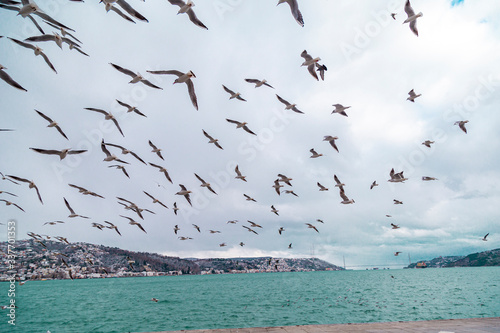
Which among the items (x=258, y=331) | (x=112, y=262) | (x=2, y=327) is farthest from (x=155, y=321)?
(x=112, y=262)

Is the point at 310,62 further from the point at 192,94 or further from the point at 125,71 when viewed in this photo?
the point at 125,71

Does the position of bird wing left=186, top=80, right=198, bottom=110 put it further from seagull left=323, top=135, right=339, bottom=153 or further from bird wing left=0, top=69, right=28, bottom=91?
seagull left=323, top=135, right=339, bottom=153

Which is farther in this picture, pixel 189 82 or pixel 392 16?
pixel 392 16

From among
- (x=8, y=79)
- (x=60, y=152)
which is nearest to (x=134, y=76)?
(x=60, y=152)

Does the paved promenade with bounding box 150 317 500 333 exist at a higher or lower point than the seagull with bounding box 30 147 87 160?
lower

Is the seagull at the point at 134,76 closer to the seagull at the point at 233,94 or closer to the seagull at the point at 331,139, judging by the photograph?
the seagull at the point at 233,94

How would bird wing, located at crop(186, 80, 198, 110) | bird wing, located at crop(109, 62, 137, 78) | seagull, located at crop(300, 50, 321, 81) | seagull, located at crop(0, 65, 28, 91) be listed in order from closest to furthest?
seagull, located at crop(0, 65, 28, 91), bird wing, located at crop(186, 80, 198, 110), bird wing, located at crop(109, 62, 137, 78), seagull, located at crop(300, 50, 321, 81)

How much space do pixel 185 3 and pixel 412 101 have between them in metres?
11.5

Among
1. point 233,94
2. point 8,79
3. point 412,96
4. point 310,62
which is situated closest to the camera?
point 8,79

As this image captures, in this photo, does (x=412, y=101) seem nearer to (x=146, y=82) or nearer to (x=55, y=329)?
(x=146, y=82)

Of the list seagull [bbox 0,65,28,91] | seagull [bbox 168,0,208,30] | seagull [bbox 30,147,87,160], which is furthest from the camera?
seagull [bbox 30,147,87,160]

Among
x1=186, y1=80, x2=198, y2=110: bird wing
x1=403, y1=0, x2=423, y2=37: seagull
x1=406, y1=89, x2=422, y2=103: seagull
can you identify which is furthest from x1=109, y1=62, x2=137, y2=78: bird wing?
x1=406, y1=89, x2=422, y2=103: seagull

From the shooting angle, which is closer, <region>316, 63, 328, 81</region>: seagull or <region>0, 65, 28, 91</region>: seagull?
<region>0, 65, 28, 91</region>: seagull

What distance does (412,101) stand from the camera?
45.6 ft
